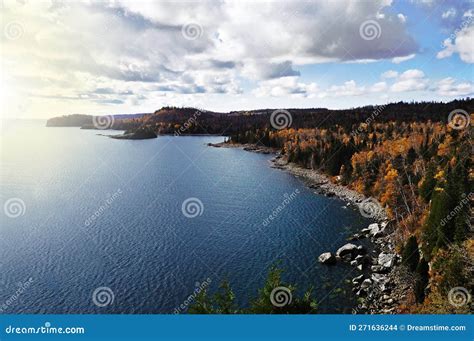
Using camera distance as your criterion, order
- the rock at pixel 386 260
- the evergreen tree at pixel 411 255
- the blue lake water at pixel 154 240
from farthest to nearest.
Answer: the rock at pixel 386 260
the evergreen tree at pixel 411 255
the blue lake water at pixel 154 240

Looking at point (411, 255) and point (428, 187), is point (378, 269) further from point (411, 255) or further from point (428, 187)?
point (428, 187)

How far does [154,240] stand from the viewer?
54.2 m

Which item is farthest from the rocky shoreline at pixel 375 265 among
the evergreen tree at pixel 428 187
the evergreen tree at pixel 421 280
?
the evergreen tree at pixel 428 187

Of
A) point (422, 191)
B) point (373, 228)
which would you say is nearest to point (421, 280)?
point (373, 228)

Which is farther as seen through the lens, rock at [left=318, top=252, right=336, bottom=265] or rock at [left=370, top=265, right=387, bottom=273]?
rock at [left=318, top=252, right=336, bottom=265]

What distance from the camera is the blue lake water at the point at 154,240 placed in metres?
39.8

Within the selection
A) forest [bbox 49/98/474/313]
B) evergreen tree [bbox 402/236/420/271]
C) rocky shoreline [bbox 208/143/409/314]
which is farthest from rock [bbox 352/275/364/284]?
evergreen tree [bbox 402/236/420/271]

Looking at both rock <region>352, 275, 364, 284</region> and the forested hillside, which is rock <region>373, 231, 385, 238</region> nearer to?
the forested hillside

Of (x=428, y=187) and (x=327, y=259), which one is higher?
(x=428, y=187)

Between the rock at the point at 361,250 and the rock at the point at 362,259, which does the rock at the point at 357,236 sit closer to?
the rock at the point at 361,250

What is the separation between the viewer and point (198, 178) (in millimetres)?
103562

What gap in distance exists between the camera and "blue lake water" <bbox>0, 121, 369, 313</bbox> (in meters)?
39.8

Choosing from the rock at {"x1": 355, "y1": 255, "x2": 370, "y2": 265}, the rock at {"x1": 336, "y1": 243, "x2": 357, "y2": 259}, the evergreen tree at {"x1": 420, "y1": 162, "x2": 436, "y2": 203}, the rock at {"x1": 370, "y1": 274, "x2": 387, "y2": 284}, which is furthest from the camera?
the evergreen tree at {"x1": 420, "y1": 162, "x2": 436, "y2": 203}

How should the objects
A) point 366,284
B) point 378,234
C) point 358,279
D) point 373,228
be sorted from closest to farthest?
point 366,284 → point 358,279 → point 378,234 → point 373,228
